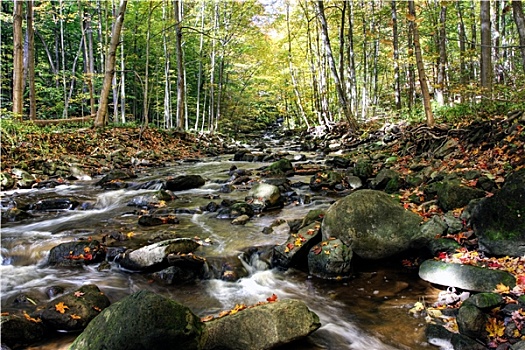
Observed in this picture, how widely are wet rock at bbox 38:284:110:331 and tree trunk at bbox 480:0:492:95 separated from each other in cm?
1044

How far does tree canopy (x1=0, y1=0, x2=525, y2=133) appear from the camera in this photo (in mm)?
18656

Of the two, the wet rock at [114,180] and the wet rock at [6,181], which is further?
the wet rock at [114,180]

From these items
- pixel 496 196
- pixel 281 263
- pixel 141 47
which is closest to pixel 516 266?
pixel 496 196

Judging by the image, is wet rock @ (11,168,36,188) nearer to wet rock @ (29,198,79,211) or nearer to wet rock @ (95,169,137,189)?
wet rock @ (95,169,137,189)

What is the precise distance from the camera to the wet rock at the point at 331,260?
5.03m

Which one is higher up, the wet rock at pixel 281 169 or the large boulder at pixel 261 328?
the wet rock at pixel 281 169

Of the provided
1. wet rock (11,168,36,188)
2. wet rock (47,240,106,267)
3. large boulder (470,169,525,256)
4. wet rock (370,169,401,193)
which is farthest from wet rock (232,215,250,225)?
A: wet rock (11,168,36,188)

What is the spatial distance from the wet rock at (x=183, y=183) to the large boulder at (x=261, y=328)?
22.9ft

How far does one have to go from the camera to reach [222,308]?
175 inches

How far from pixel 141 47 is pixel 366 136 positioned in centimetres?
2202

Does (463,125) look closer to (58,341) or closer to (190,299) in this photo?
(190,299)

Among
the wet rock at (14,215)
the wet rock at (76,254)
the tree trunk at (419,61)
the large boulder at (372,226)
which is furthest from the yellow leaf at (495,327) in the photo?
the wet rock at (14,215)

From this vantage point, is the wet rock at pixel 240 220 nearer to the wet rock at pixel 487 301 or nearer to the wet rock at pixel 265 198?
the wet rock at pixel 265 198

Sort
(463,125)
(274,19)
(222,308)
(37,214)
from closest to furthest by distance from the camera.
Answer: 1. (222,308)
2. (37,214)
3. (463,125)
4. (274,19)
